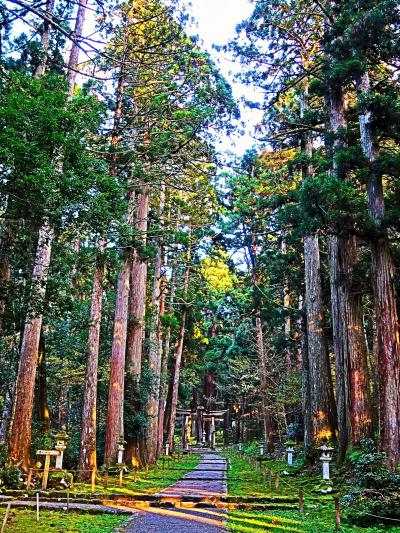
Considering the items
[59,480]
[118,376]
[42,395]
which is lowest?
[59,480]

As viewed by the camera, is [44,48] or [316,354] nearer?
[44,48]

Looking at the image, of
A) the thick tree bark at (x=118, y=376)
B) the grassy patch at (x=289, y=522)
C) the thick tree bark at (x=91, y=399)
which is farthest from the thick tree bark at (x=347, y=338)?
the thick tree bark at (x=118, y=376)

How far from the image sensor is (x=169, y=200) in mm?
25984

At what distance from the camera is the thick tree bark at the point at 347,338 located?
1284 cm

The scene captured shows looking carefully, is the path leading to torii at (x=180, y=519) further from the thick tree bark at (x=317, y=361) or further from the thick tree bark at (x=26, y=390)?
the thick tree bark at (x=317, y=361)

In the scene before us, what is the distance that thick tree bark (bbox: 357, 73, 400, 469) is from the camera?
1014 cm

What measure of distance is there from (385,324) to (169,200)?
1693cm

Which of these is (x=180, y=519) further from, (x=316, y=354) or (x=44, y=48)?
(x=44, y=48)

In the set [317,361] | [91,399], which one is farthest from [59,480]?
[317,361]

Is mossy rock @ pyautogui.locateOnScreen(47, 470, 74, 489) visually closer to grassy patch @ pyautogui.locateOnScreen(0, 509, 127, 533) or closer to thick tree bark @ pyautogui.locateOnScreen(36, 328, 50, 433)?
thick tree bark @ pyautogui.locateOnScreen(36, 328, 50, 433)

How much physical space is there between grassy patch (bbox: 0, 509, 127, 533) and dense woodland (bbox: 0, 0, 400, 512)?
11.1ft

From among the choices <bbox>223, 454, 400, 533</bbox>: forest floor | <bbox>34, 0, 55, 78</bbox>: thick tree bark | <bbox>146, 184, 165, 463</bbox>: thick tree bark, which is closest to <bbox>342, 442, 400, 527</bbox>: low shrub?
<bbox>223, 454, 400, 533</bbox>: forest floor

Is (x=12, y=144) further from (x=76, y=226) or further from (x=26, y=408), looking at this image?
(x=26, y=408)

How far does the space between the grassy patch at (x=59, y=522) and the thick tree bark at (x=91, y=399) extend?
4.57 m
